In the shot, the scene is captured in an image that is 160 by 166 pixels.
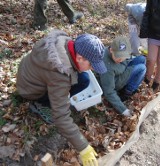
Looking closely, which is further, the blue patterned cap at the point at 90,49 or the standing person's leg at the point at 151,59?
the standing person's leg at the point at 151,59

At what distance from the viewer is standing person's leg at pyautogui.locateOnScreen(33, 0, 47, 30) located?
5.70 m

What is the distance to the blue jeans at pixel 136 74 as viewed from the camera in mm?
4226

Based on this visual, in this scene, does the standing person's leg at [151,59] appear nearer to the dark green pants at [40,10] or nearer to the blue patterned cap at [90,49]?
the blue patterned cap at [90,49]

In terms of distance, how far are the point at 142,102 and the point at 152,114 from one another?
0.29 metres

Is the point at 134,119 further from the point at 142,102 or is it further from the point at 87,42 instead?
the point at 87,42

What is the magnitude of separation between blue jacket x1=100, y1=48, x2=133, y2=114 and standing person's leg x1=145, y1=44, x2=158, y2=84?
1.78ft

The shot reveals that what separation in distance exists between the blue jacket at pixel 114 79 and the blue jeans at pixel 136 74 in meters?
0.08

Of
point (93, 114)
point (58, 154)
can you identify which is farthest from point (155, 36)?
point (58, 154)

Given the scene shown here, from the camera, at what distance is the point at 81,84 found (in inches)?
153

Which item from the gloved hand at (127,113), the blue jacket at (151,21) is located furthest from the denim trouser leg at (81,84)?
the blue jacket at (151,21)

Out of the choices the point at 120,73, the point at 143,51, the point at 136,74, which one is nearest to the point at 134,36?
the point at 143,51

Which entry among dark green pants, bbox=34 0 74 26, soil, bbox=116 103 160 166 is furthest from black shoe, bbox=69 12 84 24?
soil, bbox=116 103 160 166

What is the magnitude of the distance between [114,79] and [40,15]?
95.0 inches

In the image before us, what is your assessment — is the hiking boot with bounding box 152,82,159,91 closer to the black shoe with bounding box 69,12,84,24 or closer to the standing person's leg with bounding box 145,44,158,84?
the standing person's leg with bounding box 145,44,158,84
